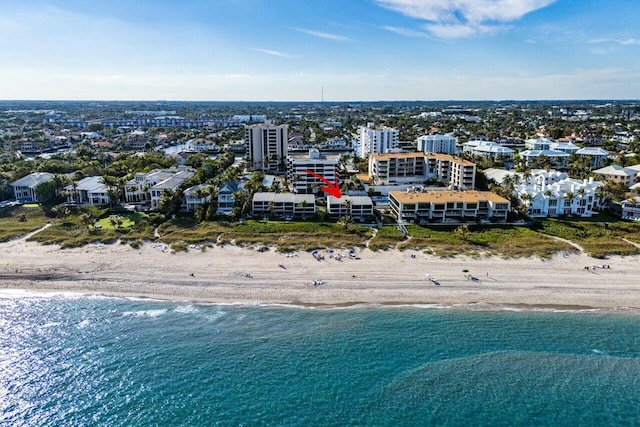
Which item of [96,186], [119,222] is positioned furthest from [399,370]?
[96,186]

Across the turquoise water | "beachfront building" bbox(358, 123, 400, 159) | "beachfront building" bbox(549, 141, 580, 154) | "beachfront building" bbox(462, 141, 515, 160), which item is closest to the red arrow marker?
"beachfront building" bbox(358, 123, 400, 159)

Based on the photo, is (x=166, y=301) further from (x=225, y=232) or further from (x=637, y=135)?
(x=637, y=135)

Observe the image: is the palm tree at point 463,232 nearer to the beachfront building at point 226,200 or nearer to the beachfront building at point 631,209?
the beachfront building at point 631,209

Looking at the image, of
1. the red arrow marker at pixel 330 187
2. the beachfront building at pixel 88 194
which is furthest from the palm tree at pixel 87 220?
the red arrow marker at pixel 330 187

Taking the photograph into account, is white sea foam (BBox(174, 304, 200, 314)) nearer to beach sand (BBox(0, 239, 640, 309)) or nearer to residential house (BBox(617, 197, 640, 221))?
beach sand (BBox(0, 239, 640, 309))

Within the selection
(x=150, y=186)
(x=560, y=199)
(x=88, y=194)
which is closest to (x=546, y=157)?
(x=560, y=199)

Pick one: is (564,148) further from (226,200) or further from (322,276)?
(322,276)

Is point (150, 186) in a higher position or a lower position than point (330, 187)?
higher

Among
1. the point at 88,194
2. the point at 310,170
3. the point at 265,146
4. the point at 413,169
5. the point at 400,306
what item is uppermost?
the point at 265,146
